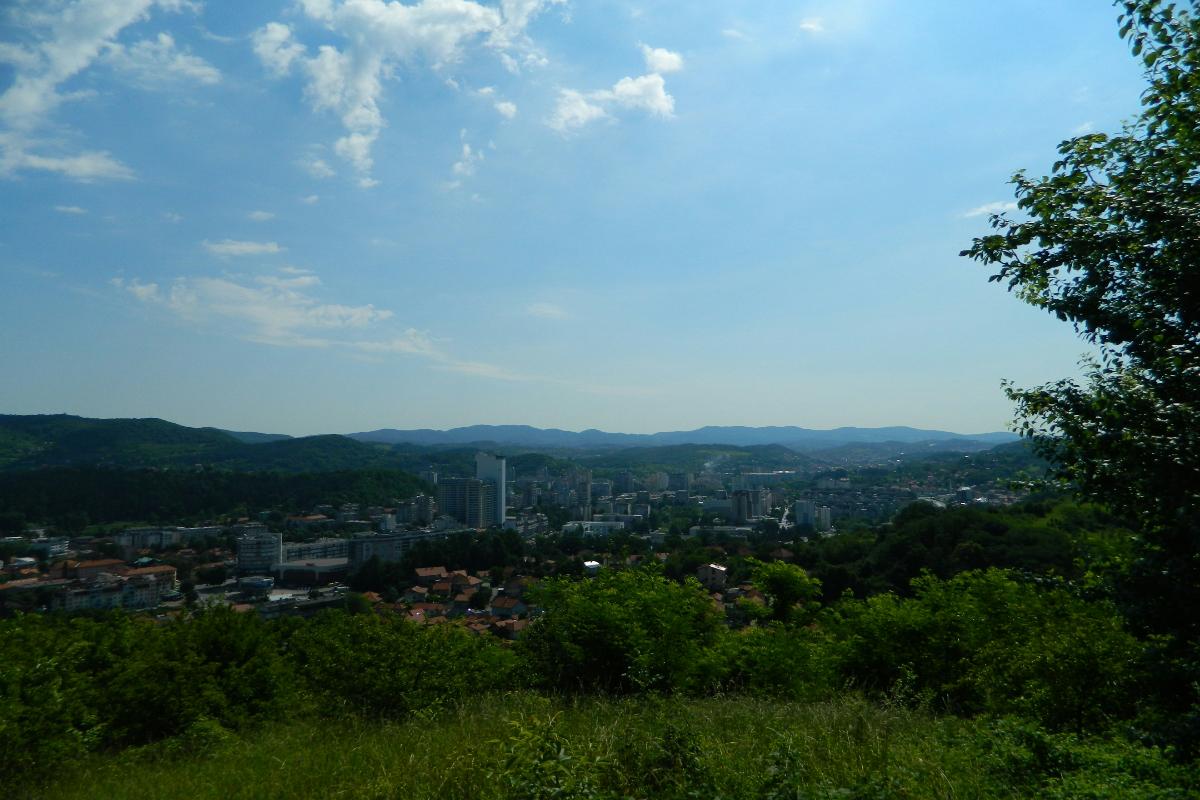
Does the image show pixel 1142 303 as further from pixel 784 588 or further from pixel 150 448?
pixel 150 448

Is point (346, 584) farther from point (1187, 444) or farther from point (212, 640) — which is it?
point (1187, 444)

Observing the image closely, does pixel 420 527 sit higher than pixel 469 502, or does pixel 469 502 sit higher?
pixel 469 502

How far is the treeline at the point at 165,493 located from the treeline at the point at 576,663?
47.7 m

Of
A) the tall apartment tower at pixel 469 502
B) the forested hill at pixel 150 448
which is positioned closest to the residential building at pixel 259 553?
the tall apartment tower at pixel 469 502

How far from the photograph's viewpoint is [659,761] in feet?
13.0

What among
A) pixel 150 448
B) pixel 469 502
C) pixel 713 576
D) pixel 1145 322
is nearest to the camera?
pixel 1145 322

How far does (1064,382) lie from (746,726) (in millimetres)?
3280

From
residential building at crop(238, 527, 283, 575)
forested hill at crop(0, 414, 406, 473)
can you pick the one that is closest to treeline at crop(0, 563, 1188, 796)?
residential building at crop(238, 527, 283, 575)

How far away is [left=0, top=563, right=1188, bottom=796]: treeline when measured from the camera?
19.2ft

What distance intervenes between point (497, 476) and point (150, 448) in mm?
44300

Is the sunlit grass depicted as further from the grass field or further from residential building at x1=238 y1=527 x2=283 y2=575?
residential building at x1=238 y1=527 x2=283 y2=575

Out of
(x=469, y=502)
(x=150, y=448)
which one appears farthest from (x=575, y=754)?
(x=150, y=448)

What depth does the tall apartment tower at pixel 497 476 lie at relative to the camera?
7281 cm

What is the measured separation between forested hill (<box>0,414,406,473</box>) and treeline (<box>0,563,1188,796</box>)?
69.8m
